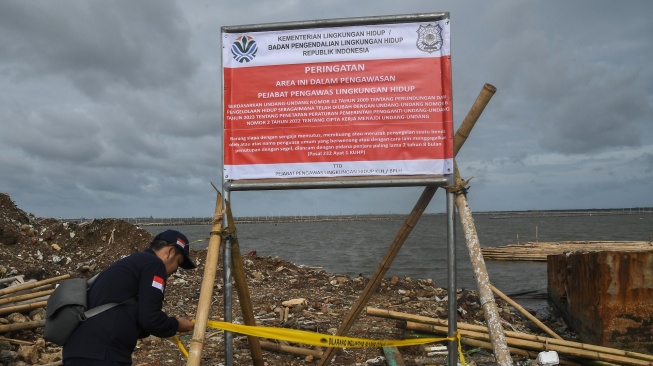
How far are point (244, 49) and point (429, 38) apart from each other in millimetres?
1720

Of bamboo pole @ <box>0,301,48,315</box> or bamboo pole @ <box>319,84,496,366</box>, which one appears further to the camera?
bamboo pole @ <box>0,301,48,315</box>

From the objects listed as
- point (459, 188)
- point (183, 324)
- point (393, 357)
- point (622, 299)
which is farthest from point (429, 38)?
point (622, 299)

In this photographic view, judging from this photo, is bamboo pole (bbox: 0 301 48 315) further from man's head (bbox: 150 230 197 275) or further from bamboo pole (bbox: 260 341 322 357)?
man's head (bbox: 150 230 197 275)

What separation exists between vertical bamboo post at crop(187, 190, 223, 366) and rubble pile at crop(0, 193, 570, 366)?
3.75m

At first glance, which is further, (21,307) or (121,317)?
(21,307)

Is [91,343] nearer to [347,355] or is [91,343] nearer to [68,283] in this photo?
[68,283]

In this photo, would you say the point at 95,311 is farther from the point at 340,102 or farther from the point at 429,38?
the point at 429,38

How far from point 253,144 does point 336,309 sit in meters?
8.01

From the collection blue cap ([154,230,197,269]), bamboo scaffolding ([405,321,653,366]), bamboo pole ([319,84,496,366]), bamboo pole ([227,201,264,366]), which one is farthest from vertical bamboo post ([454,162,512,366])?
bamboo scaffolding ([405,321,653,366])

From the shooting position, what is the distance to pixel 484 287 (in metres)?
4.48

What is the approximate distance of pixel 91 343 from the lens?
3.75 meters

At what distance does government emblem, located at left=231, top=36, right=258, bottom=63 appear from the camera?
498 cm

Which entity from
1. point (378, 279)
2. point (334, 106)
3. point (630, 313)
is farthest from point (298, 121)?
point (630, 313)

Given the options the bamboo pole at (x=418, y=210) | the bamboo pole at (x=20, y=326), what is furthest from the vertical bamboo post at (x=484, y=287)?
the bamboo pole at (x=20, y=326)
